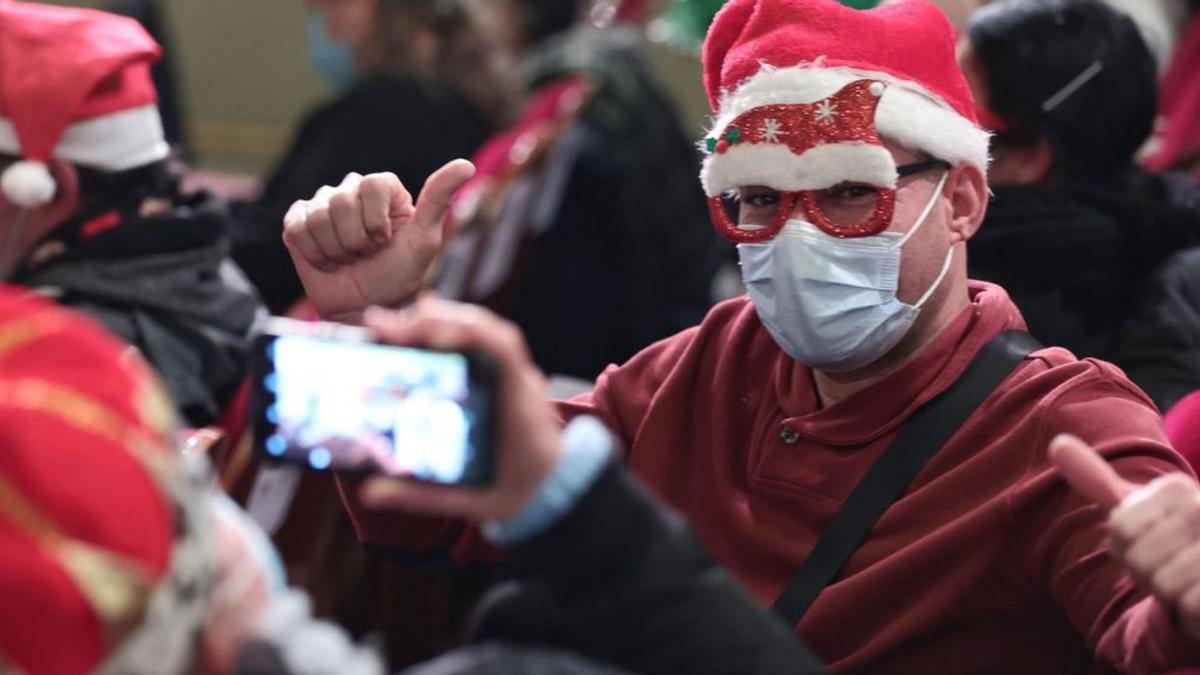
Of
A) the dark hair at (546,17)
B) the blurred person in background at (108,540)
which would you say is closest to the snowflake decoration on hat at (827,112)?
the blurred person in background at (108,540)

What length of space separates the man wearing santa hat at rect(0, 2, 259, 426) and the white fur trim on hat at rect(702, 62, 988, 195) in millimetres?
1207

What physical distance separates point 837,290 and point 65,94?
1.49 m

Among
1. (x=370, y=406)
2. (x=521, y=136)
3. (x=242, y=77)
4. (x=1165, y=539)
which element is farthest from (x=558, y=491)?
(x=242, y=77)

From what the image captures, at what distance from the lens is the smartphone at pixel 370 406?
1.48 meters

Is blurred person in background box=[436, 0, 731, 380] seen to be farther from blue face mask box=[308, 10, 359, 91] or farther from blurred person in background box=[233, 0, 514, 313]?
blue face mask box=[308, 10, 359, 91]

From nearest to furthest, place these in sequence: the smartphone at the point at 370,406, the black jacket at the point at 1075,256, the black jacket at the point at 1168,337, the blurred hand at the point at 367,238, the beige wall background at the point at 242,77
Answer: the smartphone at the point at 370,406 → the blurred hand at the point at 367,238 → the black jacket at the point at 1168,337 → the black jacket at the point at 1075,256 → the beige wall background at the point at 242,77

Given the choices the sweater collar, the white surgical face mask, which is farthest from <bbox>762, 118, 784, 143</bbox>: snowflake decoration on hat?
the sweater collar

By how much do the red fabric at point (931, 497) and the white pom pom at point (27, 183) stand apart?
114 cm

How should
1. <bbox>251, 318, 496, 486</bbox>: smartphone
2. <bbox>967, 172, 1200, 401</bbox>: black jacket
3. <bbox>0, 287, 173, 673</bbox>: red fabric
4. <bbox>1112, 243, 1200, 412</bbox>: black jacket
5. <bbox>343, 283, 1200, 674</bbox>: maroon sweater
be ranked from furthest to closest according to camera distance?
<bbox>967, 172, 1200, 401</bbox>: black jacket
<bbox>1112, 243, 1200, 412</bbox>: black jacket
<bbox>343, 283, 1200, 674</bbox>: maroon sweater
<bbox>251, 318, 496, 486</bbox>: smartphone
<bbox>0, 287, 173, 673</bbox>: red fabric

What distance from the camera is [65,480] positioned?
49.5 inches

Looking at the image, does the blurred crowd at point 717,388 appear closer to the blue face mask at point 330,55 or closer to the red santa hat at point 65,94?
the red santa hat at point 65,94

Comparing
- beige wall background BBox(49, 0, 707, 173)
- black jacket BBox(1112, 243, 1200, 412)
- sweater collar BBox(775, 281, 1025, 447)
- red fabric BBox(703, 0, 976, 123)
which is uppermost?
red fabric BBox(703, 0, 976, 123)

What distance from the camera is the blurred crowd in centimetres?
138

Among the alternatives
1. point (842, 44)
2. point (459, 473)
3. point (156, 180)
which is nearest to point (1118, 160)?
point (842, 44)
